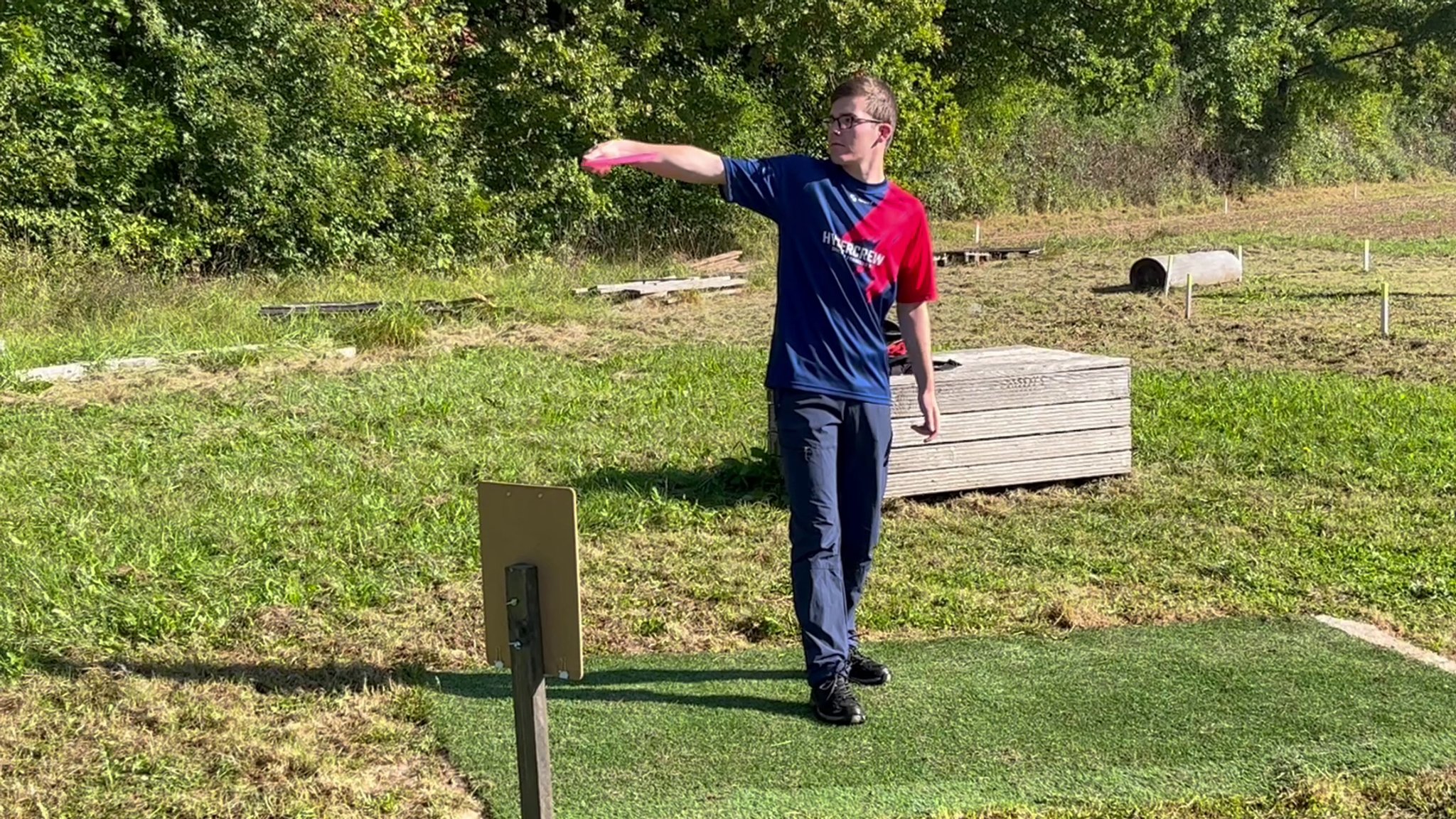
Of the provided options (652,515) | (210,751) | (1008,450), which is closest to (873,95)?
(210,751)

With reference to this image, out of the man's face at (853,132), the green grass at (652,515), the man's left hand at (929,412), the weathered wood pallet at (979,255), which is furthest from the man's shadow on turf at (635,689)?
the weathered wood pallet at (979,255)

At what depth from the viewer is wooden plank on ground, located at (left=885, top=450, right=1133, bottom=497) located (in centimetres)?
648

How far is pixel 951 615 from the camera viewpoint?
499 centimetres

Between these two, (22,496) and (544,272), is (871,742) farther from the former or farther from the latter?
(544,272)

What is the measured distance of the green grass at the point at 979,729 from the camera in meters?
3.41

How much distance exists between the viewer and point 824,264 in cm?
379

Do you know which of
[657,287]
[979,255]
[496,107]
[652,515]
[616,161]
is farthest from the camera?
[979,255]

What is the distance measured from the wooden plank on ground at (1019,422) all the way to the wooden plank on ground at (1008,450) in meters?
0.03

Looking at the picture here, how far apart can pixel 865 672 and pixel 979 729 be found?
516 millimetres

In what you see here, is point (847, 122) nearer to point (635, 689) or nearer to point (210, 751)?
point (635, 689)

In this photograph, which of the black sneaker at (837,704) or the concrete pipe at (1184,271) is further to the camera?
the concrete pipe at (1184,271)

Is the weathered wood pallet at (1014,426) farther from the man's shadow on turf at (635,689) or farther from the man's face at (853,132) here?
the man's face at (853,132)

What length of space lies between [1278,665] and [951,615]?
1.24 m

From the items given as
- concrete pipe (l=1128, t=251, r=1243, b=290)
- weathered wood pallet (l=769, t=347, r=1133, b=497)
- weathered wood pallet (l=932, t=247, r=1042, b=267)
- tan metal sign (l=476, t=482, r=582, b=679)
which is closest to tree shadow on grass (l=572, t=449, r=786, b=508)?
weathered wood pallet (l=769, t=347, r=1133, b=497)
